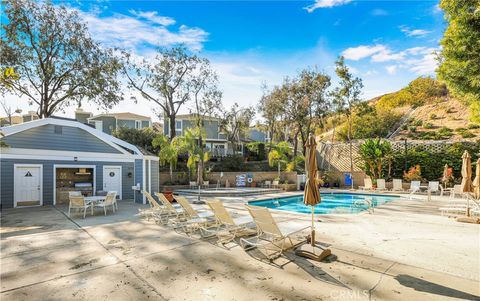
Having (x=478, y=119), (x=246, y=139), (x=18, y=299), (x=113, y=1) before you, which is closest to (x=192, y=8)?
(x=113, y=1)

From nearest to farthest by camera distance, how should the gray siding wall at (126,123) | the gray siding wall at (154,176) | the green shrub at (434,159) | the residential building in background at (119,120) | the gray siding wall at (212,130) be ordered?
the gray siding wall at (154,176)
the green shrub at (434,159)
the residential building in background at (119,120)
the gray siding wall at (126,123)
the gray siding wall at (212,130)

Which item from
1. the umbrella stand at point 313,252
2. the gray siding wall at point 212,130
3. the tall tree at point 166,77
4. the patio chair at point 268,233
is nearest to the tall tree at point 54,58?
the tall tree at point 166,77

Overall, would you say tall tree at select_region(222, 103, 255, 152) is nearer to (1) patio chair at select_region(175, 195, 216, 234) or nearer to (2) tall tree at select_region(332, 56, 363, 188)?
(2) tall tree at select_region(332, 56, 363, 188)

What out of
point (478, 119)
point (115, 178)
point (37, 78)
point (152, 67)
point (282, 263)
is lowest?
point (282, 263)

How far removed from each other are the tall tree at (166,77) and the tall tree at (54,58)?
2.61 meters

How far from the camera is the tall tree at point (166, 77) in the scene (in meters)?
24.5

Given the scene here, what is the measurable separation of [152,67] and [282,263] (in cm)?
2402

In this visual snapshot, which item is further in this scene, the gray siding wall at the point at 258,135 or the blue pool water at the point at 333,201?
the gray siding wall at the point at 258,135

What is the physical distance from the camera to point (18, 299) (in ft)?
11.3

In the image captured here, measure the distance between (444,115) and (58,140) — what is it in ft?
131

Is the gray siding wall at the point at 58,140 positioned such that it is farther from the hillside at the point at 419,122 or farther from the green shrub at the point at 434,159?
the hillside at the point at 419,122

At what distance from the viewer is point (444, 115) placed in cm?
3244

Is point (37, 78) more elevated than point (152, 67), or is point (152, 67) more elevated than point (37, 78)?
point (152, 67)

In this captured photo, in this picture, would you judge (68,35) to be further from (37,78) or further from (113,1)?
(113,1)
